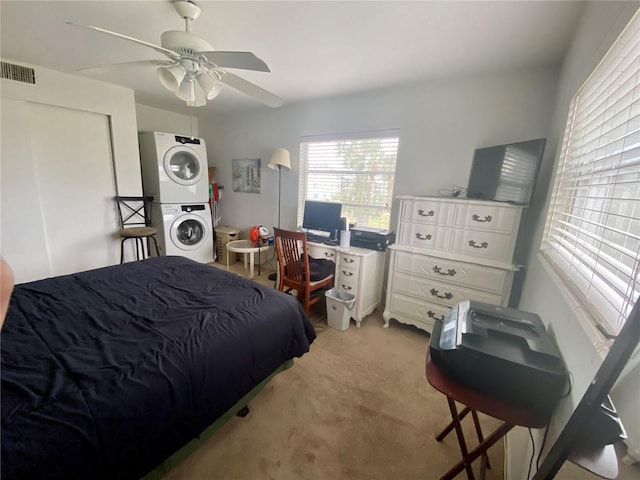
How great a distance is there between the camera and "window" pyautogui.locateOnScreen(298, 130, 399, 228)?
9.63 feet

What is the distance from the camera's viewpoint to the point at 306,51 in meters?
2.03

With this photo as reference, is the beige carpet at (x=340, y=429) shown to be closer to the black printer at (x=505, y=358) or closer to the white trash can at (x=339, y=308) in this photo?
the white trash can at (x=339, y=308)

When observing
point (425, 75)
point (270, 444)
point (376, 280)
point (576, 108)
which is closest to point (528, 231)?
point (576, 108)

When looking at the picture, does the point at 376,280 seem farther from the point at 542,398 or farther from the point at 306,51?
the point at 306,51

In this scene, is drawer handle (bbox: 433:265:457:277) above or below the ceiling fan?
below

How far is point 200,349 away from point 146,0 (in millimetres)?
2005

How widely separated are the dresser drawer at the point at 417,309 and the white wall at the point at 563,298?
62cm

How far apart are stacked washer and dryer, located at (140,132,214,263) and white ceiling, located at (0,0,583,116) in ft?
3.59

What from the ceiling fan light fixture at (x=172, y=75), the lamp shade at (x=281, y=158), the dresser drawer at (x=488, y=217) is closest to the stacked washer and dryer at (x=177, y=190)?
the lamp shade at (x=281, y=158)

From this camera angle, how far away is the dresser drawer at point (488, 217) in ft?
6.44

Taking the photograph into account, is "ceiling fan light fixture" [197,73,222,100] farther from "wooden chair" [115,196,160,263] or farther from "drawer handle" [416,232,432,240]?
"wooden chair" [115,196,160,263]

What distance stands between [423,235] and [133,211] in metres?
3.61

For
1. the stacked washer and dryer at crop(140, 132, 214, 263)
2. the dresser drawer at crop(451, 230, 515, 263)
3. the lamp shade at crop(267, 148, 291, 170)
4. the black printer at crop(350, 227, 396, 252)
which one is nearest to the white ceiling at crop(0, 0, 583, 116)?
the lamp shade at crop(267, 148, 291, 170)

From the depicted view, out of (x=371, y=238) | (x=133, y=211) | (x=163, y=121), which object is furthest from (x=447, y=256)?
(x=163, y=121)
